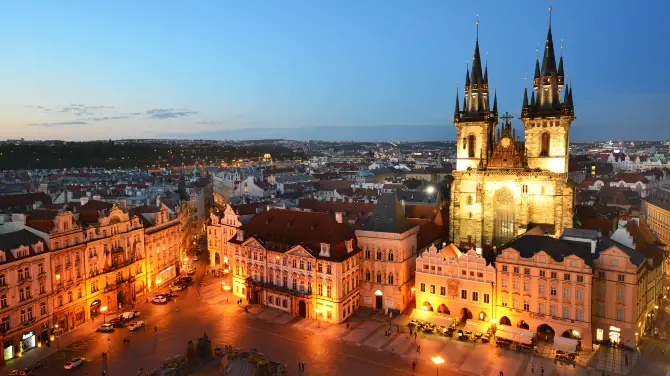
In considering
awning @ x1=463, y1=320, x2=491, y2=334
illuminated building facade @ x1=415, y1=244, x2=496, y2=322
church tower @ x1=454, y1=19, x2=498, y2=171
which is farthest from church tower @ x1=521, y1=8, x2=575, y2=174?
awning @ x1=463, y1=320, x2=491, y2=334

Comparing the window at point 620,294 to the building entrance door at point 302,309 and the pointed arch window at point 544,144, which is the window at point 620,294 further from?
the building entrance door at point 302,309

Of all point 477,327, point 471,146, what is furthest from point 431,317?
point 471,146

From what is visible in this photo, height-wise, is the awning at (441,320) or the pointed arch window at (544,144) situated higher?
the pointed arch window at (544,144)

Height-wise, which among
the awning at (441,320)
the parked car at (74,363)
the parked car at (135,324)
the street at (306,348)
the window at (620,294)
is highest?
the window at (620,294)

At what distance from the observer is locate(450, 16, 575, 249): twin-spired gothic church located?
77.9 metres

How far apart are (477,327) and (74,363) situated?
147 feet

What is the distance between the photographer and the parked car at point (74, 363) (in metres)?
51.3

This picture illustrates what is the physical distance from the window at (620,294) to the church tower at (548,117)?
86.6ft

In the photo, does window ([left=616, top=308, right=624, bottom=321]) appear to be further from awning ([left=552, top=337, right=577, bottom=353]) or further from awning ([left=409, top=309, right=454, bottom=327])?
awning ([left=409, top=309, right=454, bottom=327])

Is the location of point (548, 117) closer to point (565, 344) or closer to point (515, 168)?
point (515, 168)

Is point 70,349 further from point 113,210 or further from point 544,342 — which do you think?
point 544,342

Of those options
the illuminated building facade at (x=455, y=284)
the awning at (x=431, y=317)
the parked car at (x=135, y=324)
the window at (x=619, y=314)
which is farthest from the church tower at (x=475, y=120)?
the parked car at (x=135, y=324)

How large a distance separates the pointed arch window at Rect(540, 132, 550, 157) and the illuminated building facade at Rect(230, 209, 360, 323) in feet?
113

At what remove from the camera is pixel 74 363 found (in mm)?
51750
